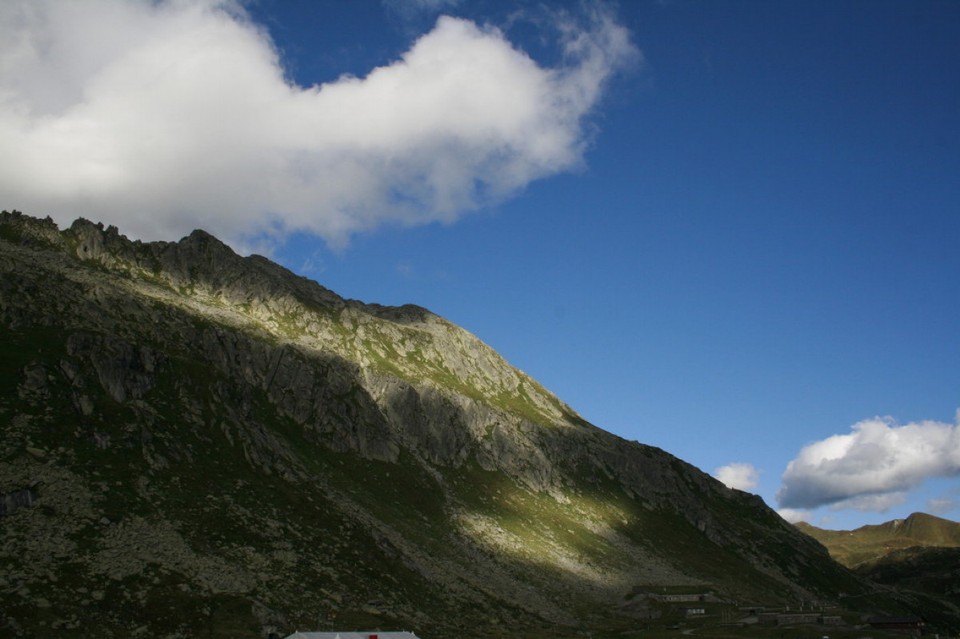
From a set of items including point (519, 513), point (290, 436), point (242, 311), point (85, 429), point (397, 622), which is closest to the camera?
point (397, 622)

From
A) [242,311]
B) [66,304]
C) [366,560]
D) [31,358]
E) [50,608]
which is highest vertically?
[242,311]

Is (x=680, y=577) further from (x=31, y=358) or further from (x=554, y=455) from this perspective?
(x=31, y=358)

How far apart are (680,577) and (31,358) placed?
134m

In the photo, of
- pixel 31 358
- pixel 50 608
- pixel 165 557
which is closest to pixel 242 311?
pixel 31 358

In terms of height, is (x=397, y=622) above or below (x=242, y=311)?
below

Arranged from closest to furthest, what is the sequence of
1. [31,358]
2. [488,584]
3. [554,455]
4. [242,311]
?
[31,358]
[488,584]
[242,311]
[554,455]

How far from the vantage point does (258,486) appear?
110 metres

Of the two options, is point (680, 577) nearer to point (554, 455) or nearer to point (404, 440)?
point (554, 455)

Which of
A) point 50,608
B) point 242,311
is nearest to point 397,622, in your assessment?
point 50,608

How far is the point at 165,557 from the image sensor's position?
81.9m

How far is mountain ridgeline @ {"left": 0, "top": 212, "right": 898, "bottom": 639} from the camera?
7881 cm

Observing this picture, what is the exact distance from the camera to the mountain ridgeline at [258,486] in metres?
78.8

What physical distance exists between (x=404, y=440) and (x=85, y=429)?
80244mm

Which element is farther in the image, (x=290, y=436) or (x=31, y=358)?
(x=290, y=436)
